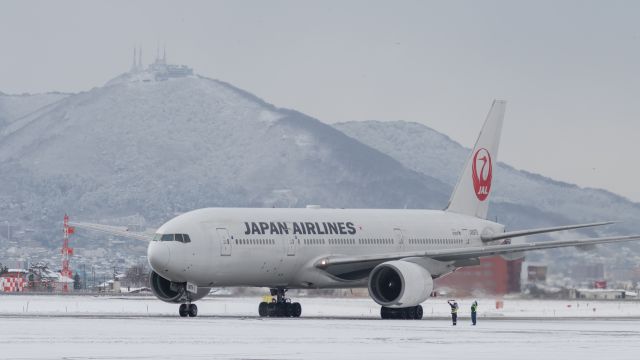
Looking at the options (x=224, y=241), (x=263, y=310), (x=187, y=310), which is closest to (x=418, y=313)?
(x=263, y=310)

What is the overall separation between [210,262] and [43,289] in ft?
285

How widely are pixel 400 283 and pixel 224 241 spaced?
Answer: 333 inches

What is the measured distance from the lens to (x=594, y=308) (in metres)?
82.4

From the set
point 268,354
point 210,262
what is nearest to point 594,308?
point 210,262

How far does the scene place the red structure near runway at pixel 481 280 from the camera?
81312 mm

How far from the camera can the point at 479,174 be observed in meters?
76.2

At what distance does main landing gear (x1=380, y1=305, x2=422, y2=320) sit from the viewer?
6297cm

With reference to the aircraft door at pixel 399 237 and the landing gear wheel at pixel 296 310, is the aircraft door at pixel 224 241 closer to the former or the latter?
the landing gear wheel at pixel 296 310

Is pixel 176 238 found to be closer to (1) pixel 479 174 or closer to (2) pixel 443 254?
(2) pixel 443 254

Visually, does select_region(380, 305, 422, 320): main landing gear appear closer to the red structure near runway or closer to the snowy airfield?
the snowy airfield

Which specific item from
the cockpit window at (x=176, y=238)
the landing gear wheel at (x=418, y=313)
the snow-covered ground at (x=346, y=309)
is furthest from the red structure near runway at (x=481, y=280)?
the cockpit window at (x=176, y=238)

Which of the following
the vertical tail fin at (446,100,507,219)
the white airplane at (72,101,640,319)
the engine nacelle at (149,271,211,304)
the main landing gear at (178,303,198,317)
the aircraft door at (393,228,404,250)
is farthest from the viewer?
the vertical tail fin at (446,100,507,219)

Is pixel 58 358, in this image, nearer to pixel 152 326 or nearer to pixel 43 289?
pixel 152 326

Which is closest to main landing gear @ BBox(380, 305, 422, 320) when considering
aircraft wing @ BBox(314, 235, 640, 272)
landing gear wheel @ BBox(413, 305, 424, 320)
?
landing gear wheel @ BBox(413, 305, 424, 320)
